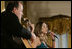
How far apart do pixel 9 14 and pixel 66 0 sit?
14.1 ft

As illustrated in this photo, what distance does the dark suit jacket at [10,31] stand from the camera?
0.38m

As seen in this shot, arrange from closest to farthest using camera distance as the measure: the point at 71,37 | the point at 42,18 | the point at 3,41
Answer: the point at 3,41
the point at 71,37
the point at 42,18

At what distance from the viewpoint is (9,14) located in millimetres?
431

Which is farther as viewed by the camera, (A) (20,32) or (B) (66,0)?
(B) (66,0)

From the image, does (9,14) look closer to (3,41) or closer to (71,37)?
(3,41)

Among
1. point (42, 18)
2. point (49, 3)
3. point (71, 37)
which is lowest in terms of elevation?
point (71, 37)

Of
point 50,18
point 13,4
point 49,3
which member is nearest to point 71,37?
point 50,18

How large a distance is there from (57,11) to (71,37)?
69cm

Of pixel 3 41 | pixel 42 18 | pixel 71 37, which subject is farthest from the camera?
pixel 42 18

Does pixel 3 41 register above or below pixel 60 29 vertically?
above

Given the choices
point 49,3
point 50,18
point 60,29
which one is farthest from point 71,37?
point 49,3

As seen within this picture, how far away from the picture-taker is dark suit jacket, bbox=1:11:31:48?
38cm

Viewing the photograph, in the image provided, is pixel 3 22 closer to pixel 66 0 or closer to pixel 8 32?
pixel 8 32

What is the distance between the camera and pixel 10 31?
0.40 metres
